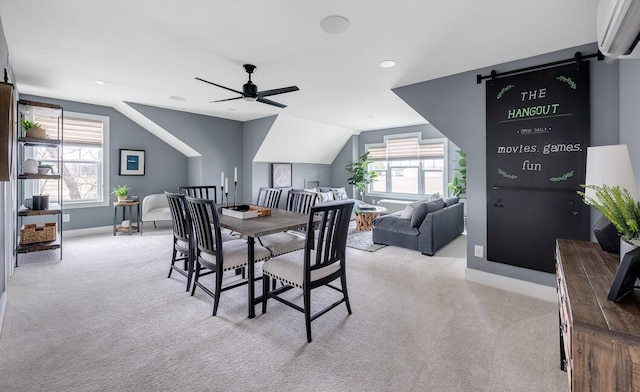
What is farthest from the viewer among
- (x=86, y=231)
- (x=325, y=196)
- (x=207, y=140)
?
(x=325, y=196)

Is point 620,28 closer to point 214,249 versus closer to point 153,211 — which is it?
point 214,249

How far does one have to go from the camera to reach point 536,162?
275 centimetres

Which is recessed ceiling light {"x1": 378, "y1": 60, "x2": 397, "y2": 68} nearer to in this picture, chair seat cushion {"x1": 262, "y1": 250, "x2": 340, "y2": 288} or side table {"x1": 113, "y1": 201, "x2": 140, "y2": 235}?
chair seat cushion {"x1": 262, "y1": 250, "x2": 340, "y2": 288}

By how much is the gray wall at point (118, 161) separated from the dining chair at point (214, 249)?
13.2ft

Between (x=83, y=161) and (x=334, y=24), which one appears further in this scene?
(x=83, y=161)

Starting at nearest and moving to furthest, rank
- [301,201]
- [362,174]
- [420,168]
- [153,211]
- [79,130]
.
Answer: [301,201] < [79,130] < [153,211] < [420,168] < [362,174]

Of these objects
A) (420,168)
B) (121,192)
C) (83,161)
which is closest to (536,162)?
(420,168)

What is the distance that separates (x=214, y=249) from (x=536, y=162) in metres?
3.05

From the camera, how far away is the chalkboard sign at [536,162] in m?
2.56

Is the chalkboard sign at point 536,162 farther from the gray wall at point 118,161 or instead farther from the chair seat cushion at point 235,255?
the gray wall at point 118,161

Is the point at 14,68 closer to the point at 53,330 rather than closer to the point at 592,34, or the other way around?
the point at 53,330

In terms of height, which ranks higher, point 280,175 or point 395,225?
point 280,175

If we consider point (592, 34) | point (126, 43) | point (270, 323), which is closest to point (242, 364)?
point (270, 323)

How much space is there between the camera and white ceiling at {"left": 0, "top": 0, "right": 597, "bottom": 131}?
207 cm
